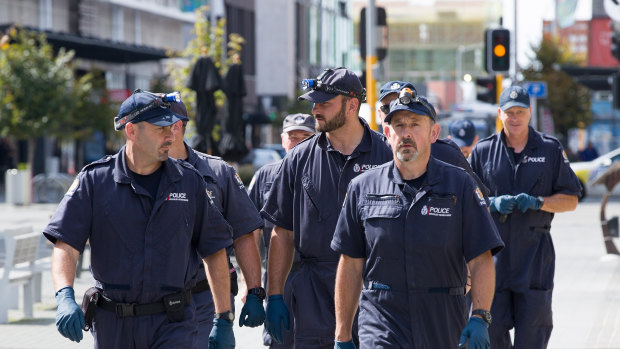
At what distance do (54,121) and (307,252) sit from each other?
28146 mm

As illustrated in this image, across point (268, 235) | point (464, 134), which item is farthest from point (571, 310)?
point (268, 235)

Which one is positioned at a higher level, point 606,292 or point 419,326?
point 419,326

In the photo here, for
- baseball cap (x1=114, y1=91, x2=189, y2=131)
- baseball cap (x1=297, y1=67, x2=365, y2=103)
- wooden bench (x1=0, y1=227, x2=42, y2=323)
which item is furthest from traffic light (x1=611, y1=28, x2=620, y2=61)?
baseball cap (x1=114, y1=91, x2=189, y2=131)

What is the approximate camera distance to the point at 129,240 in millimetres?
5215

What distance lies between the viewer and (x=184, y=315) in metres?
5.34

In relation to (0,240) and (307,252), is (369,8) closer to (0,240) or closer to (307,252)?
(0,240)

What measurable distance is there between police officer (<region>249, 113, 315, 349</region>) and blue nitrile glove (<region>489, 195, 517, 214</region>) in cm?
136

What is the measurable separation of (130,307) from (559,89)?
150 feet

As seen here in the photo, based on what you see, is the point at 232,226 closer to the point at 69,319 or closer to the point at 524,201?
the point at 69,319

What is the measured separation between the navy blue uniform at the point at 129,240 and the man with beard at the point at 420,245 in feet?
2.82

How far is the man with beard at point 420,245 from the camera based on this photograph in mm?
4973

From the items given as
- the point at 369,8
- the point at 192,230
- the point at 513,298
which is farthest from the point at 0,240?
the point at 192,230

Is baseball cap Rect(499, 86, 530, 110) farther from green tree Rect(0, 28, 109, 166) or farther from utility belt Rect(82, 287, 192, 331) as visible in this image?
green tree Rect(0, 28, 109, 166)

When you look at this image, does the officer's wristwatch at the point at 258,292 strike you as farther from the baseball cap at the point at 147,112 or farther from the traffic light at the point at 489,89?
the traffic light at the point at 489,89
